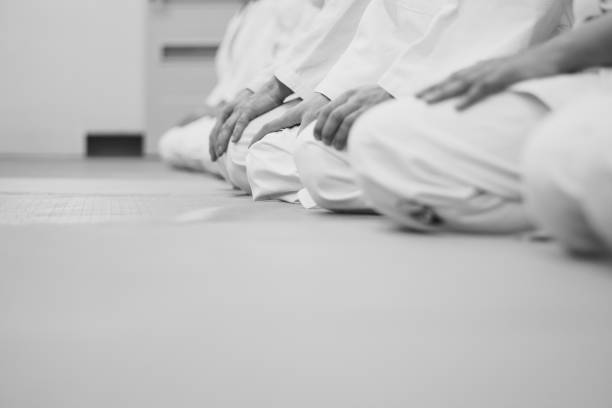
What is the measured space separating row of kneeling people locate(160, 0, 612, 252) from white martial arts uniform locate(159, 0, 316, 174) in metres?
1.28

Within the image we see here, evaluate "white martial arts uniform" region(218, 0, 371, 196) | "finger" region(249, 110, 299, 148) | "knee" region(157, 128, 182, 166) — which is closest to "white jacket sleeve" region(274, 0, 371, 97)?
"white martial arts uniform" region(218, 0, 371, 196)

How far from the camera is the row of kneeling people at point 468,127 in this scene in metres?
0.78

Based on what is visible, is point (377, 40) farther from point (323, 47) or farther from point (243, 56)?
point (243, 56)

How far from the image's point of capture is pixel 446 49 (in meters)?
1.34

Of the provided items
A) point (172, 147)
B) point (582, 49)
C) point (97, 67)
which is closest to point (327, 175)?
point (582, 49)

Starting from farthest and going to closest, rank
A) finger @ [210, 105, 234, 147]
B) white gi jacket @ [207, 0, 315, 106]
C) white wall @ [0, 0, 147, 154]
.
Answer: white wall @ [0, 0, 147, 154]
white gi jacket @ [207, 0, 315, 106]
finger @ [210, 105, 234, 147]

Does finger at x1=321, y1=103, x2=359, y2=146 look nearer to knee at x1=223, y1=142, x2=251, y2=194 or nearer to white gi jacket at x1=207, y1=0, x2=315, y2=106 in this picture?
knee at x1=223, y1=142, x2=251, y2=194

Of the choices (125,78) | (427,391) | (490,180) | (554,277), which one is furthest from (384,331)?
(125,78)

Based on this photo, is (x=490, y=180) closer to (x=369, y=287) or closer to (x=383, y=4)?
(x=369, y=287)

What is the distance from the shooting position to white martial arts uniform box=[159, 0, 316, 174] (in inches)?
127

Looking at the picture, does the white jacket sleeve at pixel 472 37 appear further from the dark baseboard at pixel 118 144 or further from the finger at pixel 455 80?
the dark baseboard at pixel 118 144

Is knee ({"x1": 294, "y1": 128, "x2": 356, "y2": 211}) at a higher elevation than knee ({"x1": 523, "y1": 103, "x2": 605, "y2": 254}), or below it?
below

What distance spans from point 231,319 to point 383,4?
3.41 ft

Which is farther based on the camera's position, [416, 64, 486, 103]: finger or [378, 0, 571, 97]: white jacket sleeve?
[378, 0, 571, 97]: white jacket sleeve
